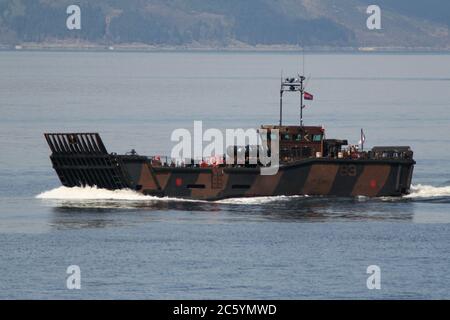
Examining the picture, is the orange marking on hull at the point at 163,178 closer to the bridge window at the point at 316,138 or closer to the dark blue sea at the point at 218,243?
the dark blue sea at the point at 218,243

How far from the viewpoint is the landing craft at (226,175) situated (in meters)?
104

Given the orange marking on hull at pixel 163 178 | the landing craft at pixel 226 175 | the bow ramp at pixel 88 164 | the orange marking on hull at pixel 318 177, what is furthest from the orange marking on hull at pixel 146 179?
the orange marking on hull at pixel 318 177

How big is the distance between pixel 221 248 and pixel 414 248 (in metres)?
10.3

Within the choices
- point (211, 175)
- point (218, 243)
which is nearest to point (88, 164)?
point (211, 175)

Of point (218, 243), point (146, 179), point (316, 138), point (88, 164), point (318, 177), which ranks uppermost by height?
point (316, 138)

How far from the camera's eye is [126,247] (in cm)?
8625

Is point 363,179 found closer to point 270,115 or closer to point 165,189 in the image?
point 165,189

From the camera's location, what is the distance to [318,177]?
10406cm

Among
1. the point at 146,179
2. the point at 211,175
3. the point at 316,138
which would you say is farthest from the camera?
the point at 316,138

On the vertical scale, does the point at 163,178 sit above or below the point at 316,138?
below

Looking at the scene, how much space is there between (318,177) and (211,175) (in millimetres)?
6862

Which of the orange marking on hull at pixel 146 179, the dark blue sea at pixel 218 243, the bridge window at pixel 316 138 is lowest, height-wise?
the dark blue sea at pixel 218 243

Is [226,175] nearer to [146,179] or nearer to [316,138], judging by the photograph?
[146,179]

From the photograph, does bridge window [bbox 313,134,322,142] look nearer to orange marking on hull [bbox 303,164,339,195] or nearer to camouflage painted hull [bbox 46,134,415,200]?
camouflage painted hull [bbox 46,134,415,200]
